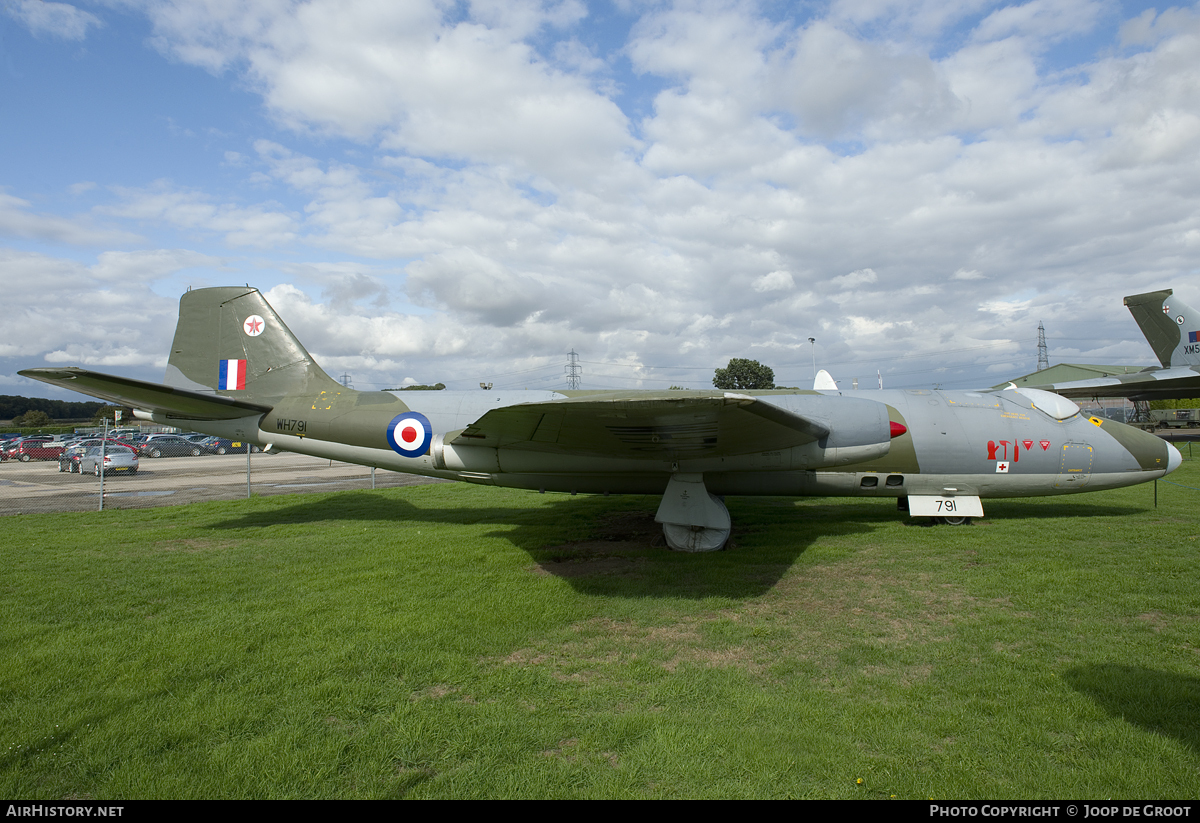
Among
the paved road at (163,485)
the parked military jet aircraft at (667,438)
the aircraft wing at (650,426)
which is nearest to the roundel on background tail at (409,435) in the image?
the parked military jet aircraft at (667,438)

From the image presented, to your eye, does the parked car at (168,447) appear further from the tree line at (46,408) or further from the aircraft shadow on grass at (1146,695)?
the tree line at (46,408)

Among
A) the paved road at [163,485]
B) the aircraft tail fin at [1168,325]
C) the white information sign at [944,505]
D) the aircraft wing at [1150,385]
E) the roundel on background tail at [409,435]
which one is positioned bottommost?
the paved road at [163,485]

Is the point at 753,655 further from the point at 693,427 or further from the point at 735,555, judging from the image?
the point at 735,555

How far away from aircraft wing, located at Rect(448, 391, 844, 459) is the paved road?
36.9ft

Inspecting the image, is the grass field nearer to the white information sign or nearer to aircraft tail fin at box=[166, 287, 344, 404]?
the white information sign

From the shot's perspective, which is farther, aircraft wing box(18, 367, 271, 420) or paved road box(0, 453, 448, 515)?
paved road box(0, 453, 448, 515)

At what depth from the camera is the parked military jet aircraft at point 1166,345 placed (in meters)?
23.1

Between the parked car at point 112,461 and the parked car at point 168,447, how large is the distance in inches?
405

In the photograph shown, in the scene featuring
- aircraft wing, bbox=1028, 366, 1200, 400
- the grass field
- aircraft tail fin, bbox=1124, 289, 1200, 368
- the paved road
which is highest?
aircraft tail fin, bbox=1124, 289, 1200, 368

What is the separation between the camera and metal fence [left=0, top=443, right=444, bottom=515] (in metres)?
14.5

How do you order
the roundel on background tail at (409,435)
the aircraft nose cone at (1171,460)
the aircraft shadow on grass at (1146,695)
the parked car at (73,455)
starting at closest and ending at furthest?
the aircraft shadow on grass at (1146,695), the roundel on background tail at (409,435), the aircraft nose cone at (1171,460), the parked car at (73,455)

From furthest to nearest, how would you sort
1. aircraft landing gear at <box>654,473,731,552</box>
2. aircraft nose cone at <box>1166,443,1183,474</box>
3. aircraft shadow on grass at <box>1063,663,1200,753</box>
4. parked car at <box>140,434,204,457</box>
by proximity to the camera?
parked car at <box>140,434,204,457</box> < aircraft nose cone at <box>1166,443,1183,474</box> < aircraft landing gear at <box>654,473,731,552</box> < aircraft shadow on grass at <box>1063,663,1200,753</box>

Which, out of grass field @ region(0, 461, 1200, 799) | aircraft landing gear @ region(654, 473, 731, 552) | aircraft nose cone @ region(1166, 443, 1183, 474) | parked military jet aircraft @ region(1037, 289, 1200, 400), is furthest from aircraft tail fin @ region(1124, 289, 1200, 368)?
aircraft landing gear @ region(654, 473, 731, 552)

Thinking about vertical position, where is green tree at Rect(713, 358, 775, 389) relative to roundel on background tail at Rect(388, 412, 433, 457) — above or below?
above
